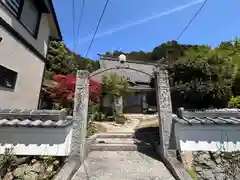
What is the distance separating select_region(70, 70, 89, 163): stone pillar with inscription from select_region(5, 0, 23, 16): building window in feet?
10.5

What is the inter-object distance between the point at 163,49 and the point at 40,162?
1284 inches

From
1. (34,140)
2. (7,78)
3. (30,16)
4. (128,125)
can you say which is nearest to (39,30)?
(30,16)

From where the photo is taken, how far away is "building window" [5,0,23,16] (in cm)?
477

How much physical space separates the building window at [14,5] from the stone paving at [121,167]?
508 centimetres

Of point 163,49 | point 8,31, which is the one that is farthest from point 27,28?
point 163,49

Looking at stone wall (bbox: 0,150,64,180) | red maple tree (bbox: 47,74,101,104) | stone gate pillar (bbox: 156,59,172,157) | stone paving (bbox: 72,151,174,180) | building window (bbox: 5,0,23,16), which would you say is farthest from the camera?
red maple tree (bbox: 47,74,101,104)

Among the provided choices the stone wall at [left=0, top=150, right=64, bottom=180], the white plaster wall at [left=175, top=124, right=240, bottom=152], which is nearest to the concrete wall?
the stone wall at [left=0, top=150, right=64, bottom=180]

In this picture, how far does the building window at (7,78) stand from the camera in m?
4.65

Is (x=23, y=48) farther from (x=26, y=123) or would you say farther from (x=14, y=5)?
(x=26, y=123)

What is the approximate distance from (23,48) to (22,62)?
0.49m

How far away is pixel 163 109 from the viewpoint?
4176mm

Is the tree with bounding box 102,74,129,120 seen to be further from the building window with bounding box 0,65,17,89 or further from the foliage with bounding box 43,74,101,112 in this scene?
the building window with bounding box 0,65,17,89

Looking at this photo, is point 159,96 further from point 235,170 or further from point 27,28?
point 27,28

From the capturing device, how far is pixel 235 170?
358cm
